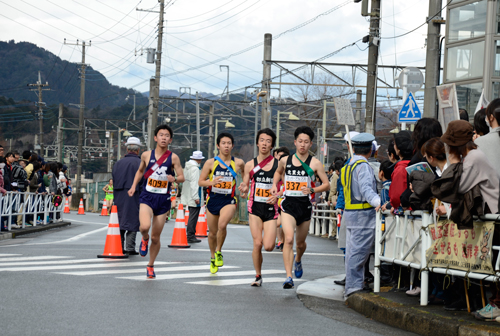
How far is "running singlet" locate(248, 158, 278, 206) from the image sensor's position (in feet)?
31.1

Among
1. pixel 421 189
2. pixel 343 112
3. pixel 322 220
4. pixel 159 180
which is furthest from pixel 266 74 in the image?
pixel 421 189

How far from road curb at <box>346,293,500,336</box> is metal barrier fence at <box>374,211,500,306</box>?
1.09ft

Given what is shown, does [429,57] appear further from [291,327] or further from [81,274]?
[291,327]

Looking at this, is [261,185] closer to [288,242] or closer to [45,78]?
[288,242]

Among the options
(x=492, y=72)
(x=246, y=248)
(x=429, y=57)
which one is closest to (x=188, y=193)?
(x=246, y=248)

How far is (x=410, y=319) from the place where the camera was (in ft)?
20.8

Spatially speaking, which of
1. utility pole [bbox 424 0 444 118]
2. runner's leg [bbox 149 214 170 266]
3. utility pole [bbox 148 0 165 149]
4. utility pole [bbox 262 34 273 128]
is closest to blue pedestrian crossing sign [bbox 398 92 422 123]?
utility pole [bbox 424 0 444 118]

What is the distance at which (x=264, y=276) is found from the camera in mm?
10352

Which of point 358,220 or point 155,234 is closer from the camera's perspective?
point 358,220

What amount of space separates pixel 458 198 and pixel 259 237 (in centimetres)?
387

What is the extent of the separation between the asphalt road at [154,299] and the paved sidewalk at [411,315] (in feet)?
0.51

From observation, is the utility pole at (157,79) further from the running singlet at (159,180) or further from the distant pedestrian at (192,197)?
the running singlet at (159,180)

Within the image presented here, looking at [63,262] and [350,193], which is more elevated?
[350,193]

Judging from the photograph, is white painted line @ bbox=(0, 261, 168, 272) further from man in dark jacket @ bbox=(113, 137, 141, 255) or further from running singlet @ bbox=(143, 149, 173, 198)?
running singlet @ bbox=(143, 149, 173, 198)
